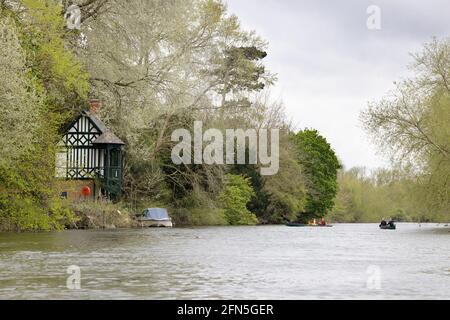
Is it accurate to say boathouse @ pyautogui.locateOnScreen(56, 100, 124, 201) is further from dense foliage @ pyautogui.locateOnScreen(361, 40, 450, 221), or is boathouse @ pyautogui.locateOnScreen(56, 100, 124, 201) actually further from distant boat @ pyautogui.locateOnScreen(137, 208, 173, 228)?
dense foliage @ pyautogui.locateOnScreen(361, 40, 450, 221)

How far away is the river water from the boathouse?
2619 centimetres

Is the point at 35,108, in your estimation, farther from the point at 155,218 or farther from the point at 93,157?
the point at 93,157

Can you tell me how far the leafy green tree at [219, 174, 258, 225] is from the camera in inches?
2667

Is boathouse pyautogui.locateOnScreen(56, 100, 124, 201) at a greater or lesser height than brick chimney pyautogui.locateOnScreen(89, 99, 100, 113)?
lesser

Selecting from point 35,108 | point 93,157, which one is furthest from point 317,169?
point 35,108

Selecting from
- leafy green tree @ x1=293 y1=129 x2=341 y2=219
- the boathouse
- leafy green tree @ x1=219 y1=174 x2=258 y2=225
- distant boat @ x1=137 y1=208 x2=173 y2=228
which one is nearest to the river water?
distant boat @ x1=137 y1=208 x2=173 y2=228

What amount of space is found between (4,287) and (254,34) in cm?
5795

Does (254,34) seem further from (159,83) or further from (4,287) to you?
(4,287)

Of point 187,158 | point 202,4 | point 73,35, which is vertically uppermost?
point 202,4

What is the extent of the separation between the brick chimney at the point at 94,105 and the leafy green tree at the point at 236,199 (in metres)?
16.4

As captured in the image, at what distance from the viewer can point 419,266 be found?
21.8m

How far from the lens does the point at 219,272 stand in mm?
19531

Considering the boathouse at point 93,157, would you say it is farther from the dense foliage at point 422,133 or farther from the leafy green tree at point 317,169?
the leafy green tree at point 317,169
